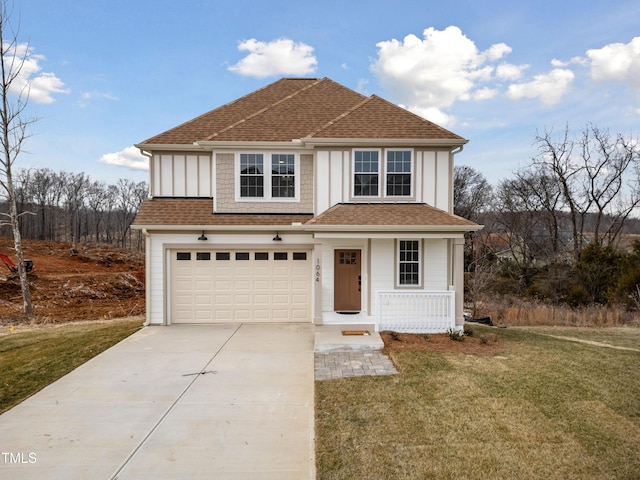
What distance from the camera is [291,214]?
12375 millimetres

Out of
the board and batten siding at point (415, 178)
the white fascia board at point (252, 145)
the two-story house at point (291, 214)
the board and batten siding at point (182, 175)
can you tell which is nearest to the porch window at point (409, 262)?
the two-story house at point (291, 214)

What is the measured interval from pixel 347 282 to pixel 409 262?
6.53 feet

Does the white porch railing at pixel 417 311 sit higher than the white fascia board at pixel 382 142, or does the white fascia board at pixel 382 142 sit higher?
the white fascia board at pixel 382 142

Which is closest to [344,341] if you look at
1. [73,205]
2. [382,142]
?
[382,142]

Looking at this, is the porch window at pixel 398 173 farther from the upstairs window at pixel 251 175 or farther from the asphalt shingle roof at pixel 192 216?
the upstairs window at pixel 251 175

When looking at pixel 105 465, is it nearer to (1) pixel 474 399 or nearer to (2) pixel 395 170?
(1) pixel 474 399

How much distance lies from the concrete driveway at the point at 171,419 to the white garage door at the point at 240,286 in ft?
9.74

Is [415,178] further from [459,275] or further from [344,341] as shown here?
[344,341]

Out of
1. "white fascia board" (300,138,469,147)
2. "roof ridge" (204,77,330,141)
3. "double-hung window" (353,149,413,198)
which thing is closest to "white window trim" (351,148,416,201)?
"double-hung window" (353,149,413,198)

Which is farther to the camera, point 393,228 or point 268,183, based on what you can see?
point 268,183

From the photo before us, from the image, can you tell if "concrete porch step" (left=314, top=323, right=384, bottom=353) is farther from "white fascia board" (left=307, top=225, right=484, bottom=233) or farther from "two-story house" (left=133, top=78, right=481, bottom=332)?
"white fascia board" (left=307, top=225, right=484, bottom=233)

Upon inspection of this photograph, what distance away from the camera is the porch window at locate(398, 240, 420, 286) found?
11.5 m

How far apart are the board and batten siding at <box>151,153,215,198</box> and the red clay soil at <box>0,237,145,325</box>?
7.34 m

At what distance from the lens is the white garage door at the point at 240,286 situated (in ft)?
39.2
